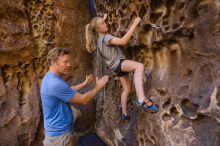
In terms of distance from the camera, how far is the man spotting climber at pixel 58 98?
1.95m

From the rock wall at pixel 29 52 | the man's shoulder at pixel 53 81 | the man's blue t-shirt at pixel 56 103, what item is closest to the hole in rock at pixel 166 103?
the man's blue t-shirt at pixel 56 103

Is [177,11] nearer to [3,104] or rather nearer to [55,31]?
[55,31]

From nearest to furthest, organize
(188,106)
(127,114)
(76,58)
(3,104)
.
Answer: (188,106), (127,114), (3,104), (76,58)

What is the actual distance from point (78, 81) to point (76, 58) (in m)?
0.31

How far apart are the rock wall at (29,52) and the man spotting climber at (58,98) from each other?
61.7 inches

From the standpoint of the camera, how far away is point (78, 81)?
3.70 meters

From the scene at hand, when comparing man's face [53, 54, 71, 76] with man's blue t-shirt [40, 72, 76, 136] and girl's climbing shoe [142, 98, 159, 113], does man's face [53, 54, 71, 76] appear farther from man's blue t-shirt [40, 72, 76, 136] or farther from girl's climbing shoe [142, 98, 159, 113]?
girl's climbing shoe [142, 98, 159, 113]

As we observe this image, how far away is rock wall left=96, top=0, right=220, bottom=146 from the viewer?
1.77 meters

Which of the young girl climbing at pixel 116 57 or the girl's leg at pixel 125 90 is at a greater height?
the young girl climbing at pixel 116 57

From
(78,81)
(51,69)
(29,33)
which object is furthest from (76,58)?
(51,69)

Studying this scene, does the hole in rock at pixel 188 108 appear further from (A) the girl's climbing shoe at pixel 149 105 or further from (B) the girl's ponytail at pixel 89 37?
(B) the girl's ponytail at pixel 89 37

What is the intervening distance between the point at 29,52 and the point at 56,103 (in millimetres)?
1760

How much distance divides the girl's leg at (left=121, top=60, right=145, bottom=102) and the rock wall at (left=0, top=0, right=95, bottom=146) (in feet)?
4.96

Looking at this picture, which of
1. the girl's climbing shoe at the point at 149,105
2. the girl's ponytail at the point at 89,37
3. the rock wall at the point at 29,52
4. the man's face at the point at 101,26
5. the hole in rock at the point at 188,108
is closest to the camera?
the hole in rock at the point at 188,108
